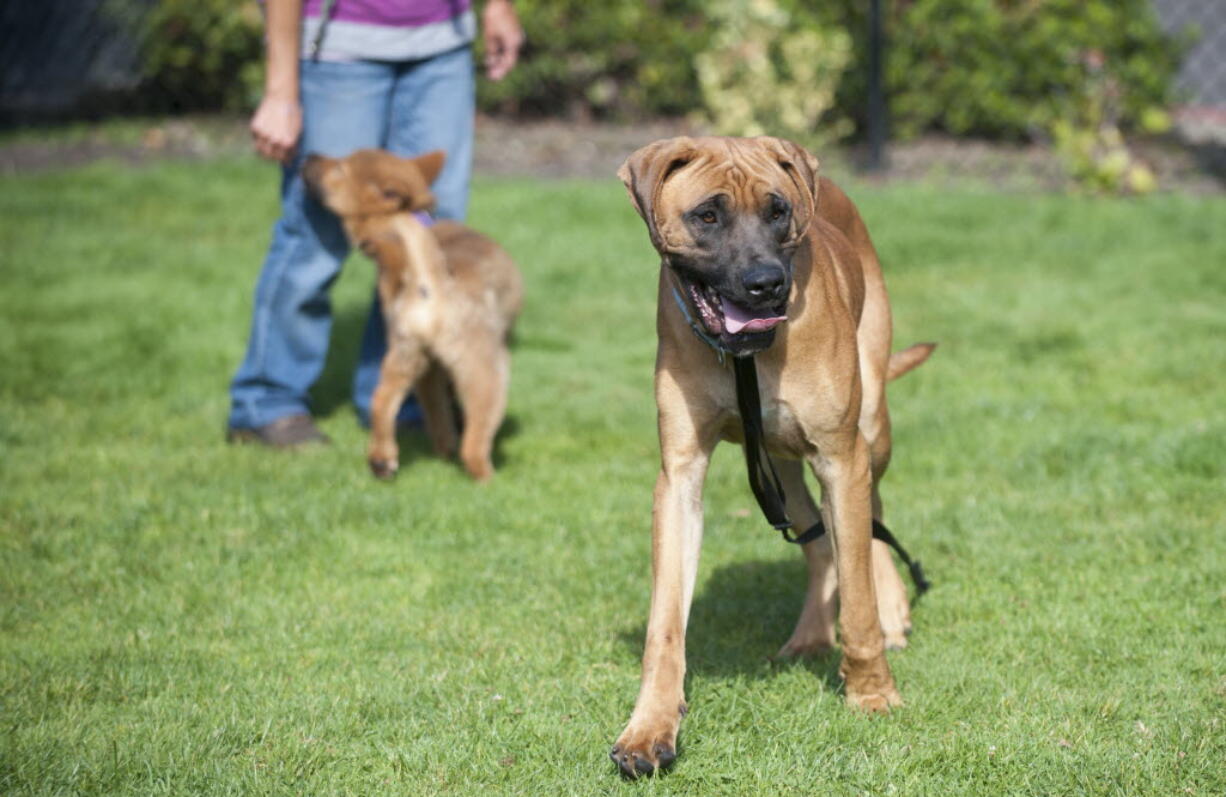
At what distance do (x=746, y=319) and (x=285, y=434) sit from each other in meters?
3.62

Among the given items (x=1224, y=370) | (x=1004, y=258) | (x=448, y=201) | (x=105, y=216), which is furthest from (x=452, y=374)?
(x=105, y=216)

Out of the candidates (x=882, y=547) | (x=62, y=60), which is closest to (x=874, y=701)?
(x=882, y=547)

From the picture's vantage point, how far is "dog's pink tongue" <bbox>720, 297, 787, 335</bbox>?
343 centimetres

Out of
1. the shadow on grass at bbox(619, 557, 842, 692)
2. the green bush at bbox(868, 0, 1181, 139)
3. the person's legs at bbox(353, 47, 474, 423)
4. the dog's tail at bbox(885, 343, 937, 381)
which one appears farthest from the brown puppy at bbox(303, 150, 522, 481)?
the green bush at bbox(868, 0, 1181, 139)

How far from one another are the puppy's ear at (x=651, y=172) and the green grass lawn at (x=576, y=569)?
1397mm

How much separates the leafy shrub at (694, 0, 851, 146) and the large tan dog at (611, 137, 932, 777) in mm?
7728

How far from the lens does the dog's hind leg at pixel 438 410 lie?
6.50m

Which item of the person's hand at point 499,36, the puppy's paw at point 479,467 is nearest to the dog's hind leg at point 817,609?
the puppy's paw at point 479,467

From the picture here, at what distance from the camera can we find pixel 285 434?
258 inches

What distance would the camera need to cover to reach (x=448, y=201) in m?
6.79

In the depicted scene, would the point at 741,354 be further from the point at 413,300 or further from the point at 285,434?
the point at 285,434

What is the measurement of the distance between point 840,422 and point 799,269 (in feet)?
1.36

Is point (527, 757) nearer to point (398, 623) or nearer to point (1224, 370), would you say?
point (398, 623)

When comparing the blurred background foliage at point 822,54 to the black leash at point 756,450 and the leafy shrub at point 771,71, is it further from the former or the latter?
the black leash at point 756,450
